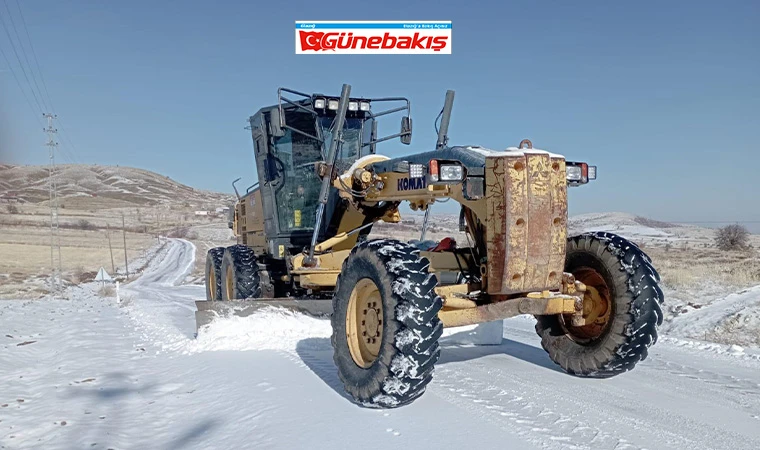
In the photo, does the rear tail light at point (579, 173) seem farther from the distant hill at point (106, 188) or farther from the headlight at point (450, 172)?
the distant hill at point (106, 188)

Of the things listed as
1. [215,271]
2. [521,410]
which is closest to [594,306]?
[521,410]

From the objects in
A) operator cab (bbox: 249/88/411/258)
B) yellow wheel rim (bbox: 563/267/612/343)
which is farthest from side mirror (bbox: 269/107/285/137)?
yellow wheel rim (bbox: 563/267/612/343)

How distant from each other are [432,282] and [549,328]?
2.01m

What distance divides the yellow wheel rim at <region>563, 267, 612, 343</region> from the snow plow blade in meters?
3.25

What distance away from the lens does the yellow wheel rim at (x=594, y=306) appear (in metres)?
5.37

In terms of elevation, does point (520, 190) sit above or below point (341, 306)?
above

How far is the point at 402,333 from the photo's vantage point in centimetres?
428

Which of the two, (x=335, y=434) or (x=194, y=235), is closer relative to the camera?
(x=335, y=434)

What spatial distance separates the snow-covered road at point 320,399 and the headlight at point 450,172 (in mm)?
1785

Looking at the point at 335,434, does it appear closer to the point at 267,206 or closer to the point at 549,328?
the point at 549,328

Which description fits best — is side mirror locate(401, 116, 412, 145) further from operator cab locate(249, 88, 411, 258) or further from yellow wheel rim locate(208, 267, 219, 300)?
yellow wheel rim locate(208, 267, 219, 300)

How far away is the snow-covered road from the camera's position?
13.0ft

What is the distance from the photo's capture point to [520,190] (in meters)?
4.59

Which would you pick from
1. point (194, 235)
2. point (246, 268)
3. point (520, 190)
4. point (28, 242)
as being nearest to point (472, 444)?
point (520, 190)
